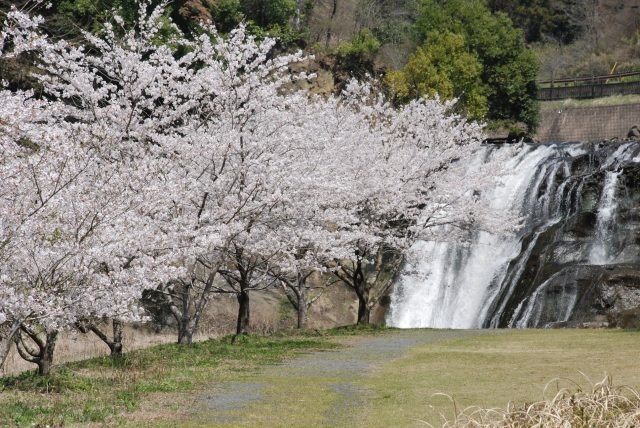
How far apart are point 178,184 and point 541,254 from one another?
1707 cm

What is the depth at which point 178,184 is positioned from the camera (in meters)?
15.6

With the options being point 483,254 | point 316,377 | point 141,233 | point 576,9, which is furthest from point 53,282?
point 576,9

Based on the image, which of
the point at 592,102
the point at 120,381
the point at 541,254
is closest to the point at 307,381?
the point at 120,381

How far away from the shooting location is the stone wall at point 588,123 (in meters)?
51.2

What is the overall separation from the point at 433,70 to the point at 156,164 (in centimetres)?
3455

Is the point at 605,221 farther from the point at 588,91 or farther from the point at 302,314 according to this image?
the point at 588,91

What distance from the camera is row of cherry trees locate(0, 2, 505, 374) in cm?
1145

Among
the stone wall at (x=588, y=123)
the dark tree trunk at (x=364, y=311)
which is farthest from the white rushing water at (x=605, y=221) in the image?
the stone wall at (x=588, y=123)

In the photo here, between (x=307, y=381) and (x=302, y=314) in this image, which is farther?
(x=302, y=314)

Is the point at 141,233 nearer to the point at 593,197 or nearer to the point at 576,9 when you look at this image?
the point at 593,197

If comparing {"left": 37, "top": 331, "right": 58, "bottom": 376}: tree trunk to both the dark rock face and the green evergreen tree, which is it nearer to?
the dark rock face

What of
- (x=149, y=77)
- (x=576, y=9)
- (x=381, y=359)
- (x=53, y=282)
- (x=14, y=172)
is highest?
(x=576, y=9)

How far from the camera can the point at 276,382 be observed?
13.8 metres

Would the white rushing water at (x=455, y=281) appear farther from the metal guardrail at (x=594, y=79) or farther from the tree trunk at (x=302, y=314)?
the metal guardrail at (x=594, y=79)
